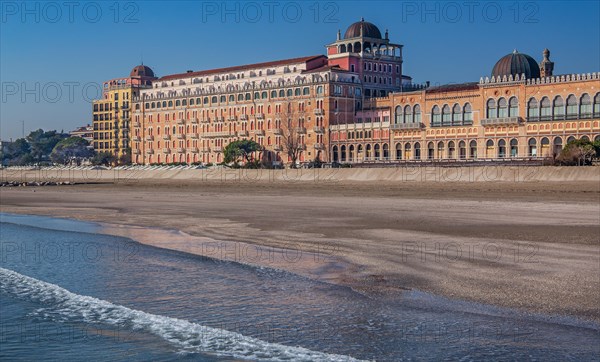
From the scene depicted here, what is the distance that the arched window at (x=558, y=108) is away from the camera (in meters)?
83.6

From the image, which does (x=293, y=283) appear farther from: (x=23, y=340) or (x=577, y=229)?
(x=577, y=229)

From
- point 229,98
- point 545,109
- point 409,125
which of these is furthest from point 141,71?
point 545,109

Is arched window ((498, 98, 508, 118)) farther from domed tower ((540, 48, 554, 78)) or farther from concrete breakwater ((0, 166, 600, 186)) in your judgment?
concrete breakwater ((0, 166, 600, 186))

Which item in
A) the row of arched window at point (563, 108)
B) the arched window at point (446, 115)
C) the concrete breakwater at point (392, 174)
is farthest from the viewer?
the arched window at point (446, 115)

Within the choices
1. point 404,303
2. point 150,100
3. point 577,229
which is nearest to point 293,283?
point 404,303

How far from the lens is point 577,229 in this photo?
22172 millimetres

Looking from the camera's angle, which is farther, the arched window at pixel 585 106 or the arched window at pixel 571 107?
the arched window at pixel 571 107

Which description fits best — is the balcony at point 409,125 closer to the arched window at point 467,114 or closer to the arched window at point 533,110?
the arched window at point 467,114

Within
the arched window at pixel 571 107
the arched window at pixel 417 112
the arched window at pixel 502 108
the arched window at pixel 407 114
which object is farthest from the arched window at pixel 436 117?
the arched window at pixel 571 107

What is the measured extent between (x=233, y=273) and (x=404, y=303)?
5.23m

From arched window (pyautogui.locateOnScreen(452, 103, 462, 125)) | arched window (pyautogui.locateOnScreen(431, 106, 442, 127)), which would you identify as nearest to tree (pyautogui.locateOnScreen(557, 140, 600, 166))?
arched window (pyautogui.locateOnScreen(452, 103, 462, 125))

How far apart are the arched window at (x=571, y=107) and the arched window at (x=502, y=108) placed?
8.29 metres

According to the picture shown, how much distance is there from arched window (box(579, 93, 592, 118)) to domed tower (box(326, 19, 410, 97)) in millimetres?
40470

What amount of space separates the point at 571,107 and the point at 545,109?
3.33 meters
